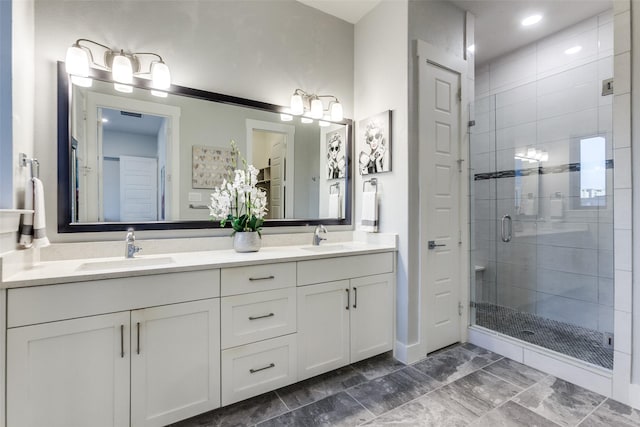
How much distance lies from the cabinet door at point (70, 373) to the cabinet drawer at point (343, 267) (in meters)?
0.96

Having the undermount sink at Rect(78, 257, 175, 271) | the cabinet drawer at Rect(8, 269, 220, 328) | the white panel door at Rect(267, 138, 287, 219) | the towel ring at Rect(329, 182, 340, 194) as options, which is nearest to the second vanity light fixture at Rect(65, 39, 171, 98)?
the white panel door at Rect(267, 138, 287, 219)

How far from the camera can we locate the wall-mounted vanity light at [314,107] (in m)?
2.43

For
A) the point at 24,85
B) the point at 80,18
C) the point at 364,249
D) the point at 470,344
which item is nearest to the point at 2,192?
the point at 24,85

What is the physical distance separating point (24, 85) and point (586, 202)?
3825 millimetres

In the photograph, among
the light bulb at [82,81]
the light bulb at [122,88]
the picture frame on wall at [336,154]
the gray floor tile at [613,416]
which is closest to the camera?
the gray floor tile at [613,416]

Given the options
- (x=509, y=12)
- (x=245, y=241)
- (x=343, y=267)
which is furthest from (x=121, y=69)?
(x=509, y=12)

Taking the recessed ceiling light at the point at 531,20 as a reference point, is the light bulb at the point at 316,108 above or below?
below

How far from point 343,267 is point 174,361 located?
1099mm

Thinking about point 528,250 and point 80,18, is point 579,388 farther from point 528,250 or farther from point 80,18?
point 80,18

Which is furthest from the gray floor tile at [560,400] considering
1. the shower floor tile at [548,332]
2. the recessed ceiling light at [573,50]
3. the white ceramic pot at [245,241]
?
the recessed ceiling light at [573,50]

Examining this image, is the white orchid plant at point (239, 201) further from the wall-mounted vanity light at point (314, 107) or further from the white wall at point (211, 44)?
the wall-mounted vanity light at point (314, 107)

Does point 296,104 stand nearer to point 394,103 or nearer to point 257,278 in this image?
point 394,103

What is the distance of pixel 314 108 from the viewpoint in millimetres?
2516

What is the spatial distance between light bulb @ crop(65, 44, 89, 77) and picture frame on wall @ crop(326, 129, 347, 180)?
168cm
